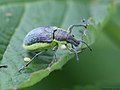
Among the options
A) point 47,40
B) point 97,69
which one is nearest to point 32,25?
point 47,40

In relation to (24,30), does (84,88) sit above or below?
below

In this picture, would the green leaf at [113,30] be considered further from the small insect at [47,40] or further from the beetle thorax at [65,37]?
the beetle thorax at [65,37]

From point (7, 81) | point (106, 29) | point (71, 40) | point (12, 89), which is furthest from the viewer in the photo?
point (106, 29)

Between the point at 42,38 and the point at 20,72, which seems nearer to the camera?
the point at 20,72

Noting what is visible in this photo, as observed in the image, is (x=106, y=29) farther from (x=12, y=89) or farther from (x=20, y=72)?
(x=12, y=89)

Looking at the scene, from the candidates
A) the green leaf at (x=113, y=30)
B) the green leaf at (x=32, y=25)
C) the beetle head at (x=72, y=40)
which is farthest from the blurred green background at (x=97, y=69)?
the beetle head at (x=72, y=40)

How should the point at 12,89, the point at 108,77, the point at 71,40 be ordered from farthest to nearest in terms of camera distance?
the point at 108,77, the point at 71,40, the point at 12,89

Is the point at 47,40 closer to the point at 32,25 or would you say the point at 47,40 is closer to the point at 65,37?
the point at 65,37

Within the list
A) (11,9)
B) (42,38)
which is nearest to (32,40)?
(42,38)
